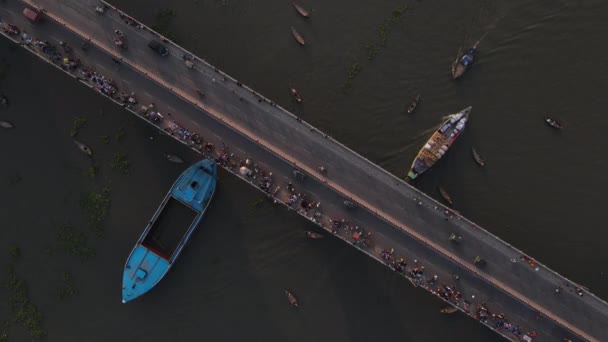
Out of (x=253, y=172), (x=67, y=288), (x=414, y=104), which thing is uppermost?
(x=414, y=104)

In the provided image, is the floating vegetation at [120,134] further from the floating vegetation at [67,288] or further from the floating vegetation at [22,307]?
the floating vegetation at [22,307]

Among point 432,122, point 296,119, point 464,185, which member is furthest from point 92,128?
point 464,185

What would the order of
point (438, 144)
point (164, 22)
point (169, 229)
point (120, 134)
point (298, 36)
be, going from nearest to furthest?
point (438, 144) → point (298, 36) → point (164, 22) → point (120, 134) → point (169, 229)

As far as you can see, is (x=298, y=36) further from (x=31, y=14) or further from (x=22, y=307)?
(x=22, y=307)

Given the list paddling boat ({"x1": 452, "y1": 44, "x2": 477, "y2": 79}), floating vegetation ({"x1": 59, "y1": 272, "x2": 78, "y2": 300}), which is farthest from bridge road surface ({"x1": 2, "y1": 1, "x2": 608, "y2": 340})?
floating vegetation ({"x1": 59, "y1": 272, "x2": 78, "y2": 300})

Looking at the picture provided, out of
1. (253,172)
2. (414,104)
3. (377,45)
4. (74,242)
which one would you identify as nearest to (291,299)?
(253,172)

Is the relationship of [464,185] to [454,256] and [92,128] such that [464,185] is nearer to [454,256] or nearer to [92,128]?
[454,256]
